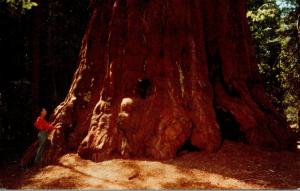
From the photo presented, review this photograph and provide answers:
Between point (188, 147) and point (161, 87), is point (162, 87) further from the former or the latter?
point (188, 147)

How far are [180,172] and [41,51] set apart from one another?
1234 centimetres

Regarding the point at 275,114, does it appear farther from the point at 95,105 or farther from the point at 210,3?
the point at 95,105

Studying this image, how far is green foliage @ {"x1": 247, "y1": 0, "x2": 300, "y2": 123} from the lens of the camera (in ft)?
63.9

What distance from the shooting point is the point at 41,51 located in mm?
18594

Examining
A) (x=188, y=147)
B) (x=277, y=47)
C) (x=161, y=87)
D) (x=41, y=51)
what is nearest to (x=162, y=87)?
(x=161, y=87)

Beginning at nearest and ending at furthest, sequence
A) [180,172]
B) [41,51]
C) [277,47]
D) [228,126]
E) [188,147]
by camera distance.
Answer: [180,172] → [188,147] → [228,126] → [41,51] → [277,47]

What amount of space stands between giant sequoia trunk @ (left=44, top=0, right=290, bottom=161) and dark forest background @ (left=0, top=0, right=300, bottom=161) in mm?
5216

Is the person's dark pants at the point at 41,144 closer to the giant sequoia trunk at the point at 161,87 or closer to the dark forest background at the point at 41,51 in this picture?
the giant sequoia trunk at the point at 161,87

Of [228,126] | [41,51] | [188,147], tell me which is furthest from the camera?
[41,51]

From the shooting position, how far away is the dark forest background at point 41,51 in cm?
1644

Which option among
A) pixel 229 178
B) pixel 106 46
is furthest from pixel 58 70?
pixel 229 178

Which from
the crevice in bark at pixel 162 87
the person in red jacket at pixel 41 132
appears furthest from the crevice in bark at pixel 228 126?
the person in red jacket at pixel 41 132

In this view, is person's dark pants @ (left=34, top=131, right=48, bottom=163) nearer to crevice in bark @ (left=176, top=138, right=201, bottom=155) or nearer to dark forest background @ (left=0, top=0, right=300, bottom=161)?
crevice in bark @ (left=176, top=138, right=201, bottom=155)

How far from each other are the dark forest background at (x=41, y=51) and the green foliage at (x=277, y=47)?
55 mm
